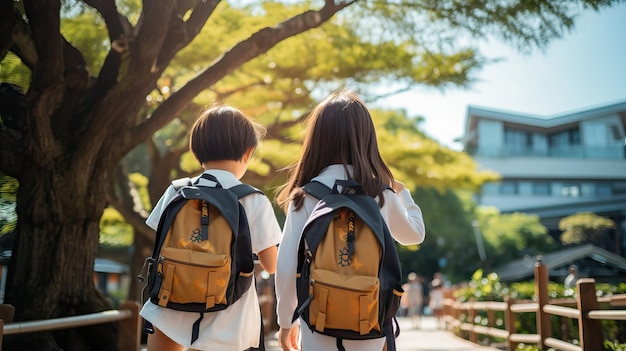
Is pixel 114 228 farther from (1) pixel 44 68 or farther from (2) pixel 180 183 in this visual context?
(2) pixel 180 183

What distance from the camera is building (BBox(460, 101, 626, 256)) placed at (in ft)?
121

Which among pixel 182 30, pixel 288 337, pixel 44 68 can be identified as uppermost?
pixel 182 30

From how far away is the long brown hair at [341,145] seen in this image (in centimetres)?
226

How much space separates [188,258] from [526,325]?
9344 mm

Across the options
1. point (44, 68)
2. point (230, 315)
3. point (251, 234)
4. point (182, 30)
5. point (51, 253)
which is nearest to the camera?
point (230, 315)

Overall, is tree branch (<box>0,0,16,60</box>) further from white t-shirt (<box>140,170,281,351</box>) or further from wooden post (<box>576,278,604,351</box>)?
wooden post (<box>576,278,604,351</box>)

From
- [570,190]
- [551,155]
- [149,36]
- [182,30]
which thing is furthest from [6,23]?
[570,190]

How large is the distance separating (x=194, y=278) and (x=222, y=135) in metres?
0.59

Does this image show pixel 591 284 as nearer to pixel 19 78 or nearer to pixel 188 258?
pixel 188 258

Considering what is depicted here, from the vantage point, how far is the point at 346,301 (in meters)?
1.98

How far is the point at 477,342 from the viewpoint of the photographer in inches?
478

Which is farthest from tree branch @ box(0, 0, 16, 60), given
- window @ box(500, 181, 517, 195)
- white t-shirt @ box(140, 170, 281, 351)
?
window @ box(500, 181, 517, 195)

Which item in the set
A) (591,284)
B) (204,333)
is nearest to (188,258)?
(204,333)

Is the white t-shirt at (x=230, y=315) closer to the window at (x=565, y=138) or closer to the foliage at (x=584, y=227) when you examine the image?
the foliage at (x=584, y=227)
